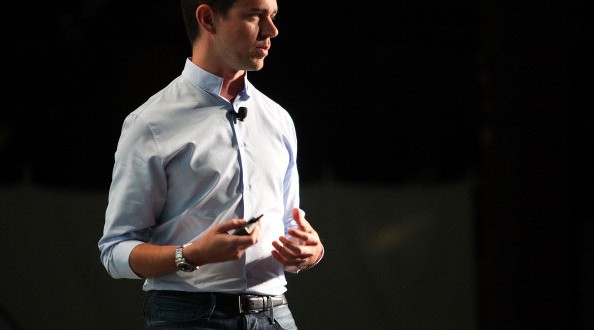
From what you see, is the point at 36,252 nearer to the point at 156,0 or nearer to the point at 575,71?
the point at 156,0

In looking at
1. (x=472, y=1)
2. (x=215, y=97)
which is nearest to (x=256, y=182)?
(x=215, y=97)

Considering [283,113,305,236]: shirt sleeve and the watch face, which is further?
[283,113,305,236]: shirt sleeve

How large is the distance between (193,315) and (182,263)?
121 mm

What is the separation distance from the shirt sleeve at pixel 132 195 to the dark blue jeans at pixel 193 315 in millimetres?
80

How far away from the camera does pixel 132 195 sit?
1.67 meters

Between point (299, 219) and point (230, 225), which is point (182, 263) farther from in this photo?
point (299, 219)

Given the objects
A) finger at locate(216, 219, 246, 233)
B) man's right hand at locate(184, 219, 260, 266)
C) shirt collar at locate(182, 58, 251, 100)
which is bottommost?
man's right hand at locate(184, 219, 260, 266)

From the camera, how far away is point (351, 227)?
143 inches

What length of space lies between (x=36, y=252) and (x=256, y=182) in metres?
2.06

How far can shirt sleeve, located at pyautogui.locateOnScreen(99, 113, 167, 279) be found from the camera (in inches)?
65.5

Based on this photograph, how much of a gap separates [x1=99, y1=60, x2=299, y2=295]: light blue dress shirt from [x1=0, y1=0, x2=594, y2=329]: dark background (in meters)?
1.31

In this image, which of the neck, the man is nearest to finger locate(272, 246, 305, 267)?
the man

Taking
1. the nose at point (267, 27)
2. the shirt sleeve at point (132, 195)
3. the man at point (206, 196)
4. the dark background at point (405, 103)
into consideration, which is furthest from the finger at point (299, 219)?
the dark background at point (405, 103)

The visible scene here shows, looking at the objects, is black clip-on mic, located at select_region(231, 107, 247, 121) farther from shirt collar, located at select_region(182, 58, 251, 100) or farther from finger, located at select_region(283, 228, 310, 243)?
finger, located at select_region(283, 228, 310, 243)
